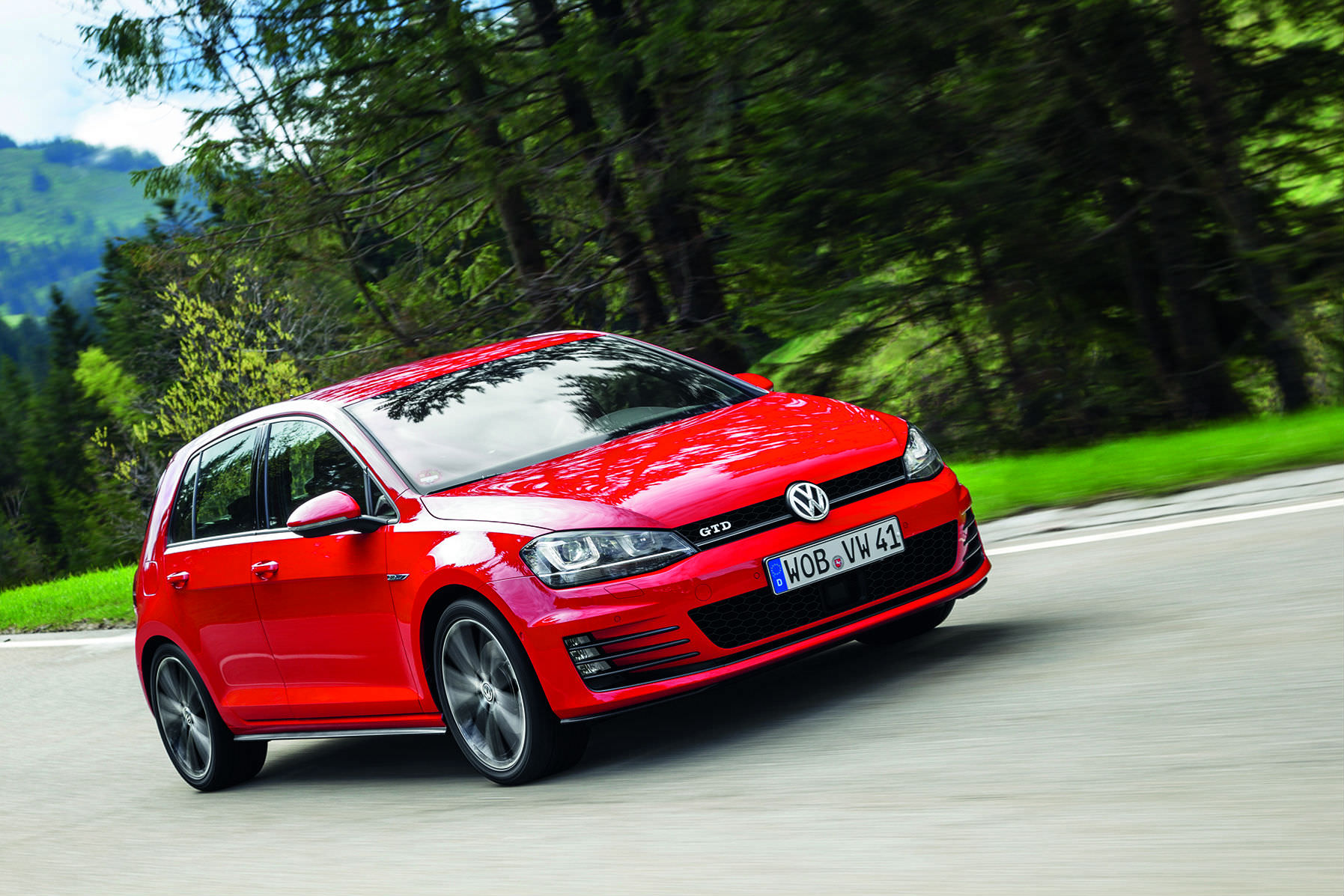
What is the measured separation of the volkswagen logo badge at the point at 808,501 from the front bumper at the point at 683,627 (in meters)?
0.03

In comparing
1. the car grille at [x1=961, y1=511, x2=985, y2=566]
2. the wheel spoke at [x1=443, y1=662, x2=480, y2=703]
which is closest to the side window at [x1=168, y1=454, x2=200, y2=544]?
the wheel spoke at [x1=443, y1=662, x2=480, y2=703]

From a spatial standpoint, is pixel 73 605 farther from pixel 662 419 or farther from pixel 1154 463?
pixel 662 419

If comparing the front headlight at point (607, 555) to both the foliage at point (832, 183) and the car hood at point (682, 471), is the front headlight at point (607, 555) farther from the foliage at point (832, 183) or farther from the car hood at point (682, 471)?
the foliage at point (832, 183)

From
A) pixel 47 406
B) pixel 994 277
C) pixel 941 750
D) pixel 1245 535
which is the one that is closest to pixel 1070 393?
pixel 994 277

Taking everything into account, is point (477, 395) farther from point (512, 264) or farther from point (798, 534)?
point (512, 264)

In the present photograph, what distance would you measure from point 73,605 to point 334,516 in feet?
42.1

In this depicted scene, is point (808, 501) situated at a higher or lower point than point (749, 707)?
higher

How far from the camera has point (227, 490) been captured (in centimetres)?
720

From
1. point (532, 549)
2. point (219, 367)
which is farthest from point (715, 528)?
point (219, 367)

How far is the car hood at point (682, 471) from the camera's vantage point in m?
5.29

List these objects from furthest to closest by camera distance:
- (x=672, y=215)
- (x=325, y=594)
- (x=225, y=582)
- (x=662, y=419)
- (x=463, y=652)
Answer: (x=672, y=215) < (x=225, y=582) < (x=662, y=419) < (x=325, y=594) < (x=463, y=652)

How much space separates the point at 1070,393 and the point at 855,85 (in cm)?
333

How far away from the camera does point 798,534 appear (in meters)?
5.34

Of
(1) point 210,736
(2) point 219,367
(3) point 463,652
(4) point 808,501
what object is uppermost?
(2) point 219,367
